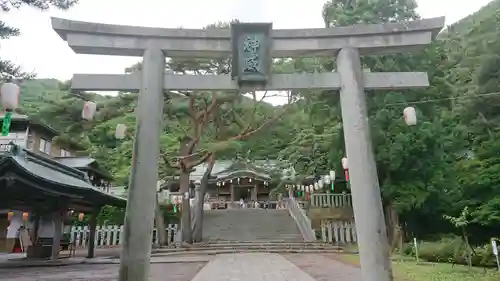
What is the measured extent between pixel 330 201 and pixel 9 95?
62.4 ft

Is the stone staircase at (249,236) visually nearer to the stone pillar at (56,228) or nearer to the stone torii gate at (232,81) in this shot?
the stone pillar at (56,228)

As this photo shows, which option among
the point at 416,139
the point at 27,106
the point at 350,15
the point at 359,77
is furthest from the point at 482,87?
the point at 27,106

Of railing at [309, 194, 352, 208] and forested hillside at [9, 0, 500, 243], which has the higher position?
forested hillside at [9, 0, 500, 243]

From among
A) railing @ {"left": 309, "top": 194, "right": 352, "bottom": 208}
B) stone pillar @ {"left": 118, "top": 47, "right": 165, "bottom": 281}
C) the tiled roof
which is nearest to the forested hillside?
the tiled roof

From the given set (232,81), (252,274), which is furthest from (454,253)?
(232,81)

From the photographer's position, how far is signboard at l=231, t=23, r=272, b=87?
666cm

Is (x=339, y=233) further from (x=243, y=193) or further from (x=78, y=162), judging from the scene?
(x=78, y=162)

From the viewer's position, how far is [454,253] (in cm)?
1266

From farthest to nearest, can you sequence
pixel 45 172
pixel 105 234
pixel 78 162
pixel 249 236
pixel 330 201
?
1. pixel 78 162
2. pixel 330 201
3. pixel 105 234
4. pixel 249 236
5. pixel 45 172

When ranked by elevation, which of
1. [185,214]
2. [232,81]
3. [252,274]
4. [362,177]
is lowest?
[252,274]

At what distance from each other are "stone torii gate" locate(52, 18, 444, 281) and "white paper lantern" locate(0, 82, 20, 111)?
102cm

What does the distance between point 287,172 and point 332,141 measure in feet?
31.1

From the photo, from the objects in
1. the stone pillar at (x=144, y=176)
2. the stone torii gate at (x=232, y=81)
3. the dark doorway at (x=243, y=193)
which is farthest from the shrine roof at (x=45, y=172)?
the dark doorway at (x=243, y=193)

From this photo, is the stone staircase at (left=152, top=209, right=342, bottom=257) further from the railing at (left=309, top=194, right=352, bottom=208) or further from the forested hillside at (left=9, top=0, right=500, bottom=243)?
the forested hillside at (left=9, top=0, right=500, bottom=243)
